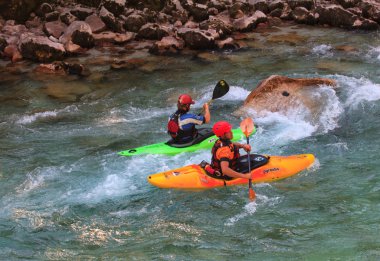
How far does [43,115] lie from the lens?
11.0 metres

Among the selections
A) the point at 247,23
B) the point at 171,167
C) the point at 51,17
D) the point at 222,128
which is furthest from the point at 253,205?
the point at 51,17

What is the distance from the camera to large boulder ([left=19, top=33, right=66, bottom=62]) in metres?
14.6

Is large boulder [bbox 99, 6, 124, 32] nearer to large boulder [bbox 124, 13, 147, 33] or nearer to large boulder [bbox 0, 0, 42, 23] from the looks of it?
large boulder [bbox 124, 13, 147, 33]

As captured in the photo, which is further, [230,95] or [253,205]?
[230,95]

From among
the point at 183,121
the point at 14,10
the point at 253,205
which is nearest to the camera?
the point at 253,205

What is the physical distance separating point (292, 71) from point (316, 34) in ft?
12.3

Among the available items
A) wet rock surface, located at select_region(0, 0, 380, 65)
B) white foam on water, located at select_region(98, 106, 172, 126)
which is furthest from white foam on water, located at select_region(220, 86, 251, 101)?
wet rock surface, located at select_region(0, 0, 380, 65)

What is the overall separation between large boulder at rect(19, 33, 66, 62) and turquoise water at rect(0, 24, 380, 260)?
1.11 meters

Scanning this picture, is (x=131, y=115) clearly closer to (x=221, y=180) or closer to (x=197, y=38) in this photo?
(x=221, y=180)

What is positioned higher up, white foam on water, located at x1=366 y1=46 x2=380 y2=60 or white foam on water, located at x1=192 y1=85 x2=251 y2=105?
white foam on water, located at x1=366 y1=46 x2=380 y2=60

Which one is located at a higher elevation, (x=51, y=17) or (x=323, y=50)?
(x=51, y=17)

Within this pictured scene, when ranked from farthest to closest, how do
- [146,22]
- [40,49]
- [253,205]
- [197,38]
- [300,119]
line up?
[146,22]
[197,38]
[40,49]
[300,119]
[253,205]

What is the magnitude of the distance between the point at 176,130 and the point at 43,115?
12.9 feet

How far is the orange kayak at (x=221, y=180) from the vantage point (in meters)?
7.13
